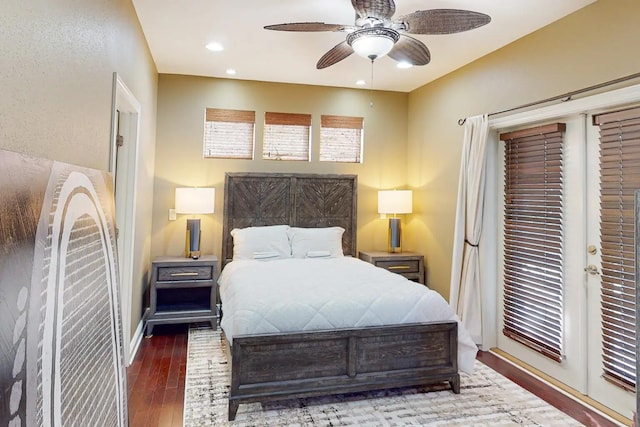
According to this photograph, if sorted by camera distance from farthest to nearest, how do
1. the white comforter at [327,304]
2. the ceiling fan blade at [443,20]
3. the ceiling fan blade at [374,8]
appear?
the white comforter at [327,304] < the ceiling fan blade at [443,20] < the ceiling fan blade at [374,8]

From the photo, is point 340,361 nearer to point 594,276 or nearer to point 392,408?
point 392,408

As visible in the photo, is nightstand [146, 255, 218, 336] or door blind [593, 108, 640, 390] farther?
nightstand [146, 255, 218, 336]

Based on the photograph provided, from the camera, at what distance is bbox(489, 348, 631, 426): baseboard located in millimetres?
2510

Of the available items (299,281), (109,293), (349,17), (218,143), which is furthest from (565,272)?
(218,143)

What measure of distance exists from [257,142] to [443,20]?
9.46 feet

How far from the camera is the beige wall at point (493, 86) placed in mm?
2584

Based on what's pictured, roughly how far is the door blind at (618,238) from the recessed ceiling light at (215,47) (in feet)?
10.6

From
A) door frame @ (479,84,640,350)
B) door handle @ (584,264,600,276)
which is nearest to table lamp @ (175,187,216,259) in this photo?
door frame @ (479,84,640,350)

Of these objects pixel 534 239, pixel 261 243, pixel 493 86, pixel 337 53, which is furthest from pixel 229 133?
pixel 534 239

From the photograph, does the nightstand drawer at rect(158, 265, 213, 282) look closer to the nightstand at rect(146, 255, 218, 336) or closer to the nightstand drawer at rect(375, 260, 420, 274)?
the nightstand at rect(146, 255, 218, 336)

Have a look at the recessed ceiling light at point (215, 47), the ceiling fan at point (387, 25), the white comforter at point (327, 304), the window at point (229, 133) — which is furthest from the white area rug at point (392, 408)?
the recessed ceiling light at point (215, 47)

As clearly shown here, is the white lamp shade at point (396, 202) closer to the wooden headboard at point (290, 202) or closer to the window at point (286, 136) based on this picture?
the wooden headboard at point (290, 202)

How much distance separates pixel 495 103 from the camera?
3.63 meters

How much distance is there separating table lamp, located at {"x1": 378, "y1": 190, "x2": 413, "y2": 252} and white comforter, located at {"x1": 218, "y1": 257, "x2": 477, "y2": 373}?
61.0 inches
